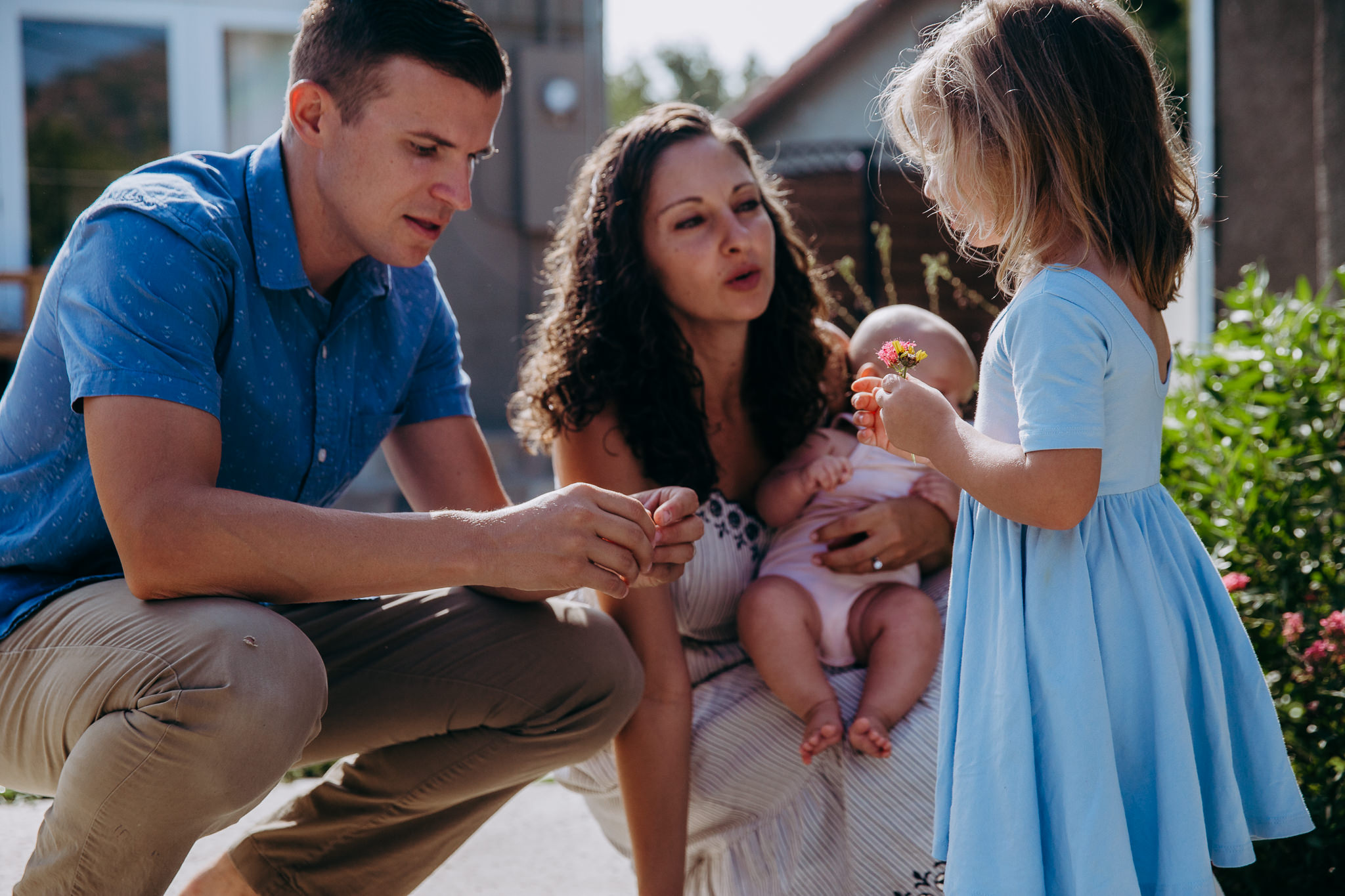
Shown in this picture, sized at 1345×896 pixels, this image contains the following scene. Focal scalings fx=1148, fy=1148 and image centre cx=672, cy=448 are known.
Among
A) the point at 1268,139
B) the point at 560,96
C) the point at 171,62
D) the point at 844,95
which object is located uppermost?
the point at 844,95

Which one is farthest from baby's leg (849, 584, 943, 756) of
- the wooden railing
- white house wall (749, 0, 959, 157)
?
white house wall (749, 0, 959, 157)

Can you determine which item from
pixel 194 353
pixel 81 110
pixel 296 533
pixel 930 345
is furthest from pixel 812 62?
pixel 296 533

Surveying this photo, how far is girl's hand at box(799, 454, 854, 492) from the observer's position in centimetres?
224

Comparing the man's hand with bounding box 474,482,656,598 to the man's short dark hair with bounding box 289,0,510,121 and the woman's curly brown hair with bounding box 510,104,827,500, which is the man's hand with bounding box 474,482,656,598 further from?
the man's short dark hair with bounding box 289,0,510,121

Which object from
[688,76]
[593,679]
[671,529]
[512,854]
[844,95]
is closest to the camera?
[671,529]

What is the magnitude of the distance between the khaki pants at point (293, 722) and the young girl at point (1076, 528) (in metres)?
0.79

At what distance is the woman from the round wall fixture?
152 inches

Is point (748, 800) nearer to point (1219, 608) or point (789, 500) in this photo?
point (789, 500)

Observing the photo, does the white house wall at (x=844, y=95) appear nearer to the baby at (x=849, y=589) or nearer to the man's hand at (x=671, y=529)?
the baby at (x=849, y=589)

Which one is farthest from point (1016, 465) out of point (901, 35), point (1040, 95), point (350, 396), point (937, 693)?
point (901, 35)

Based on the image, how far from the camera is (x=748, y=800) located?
2180mm

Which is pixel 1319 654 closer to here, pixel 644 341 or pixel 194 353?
pixel 644 341

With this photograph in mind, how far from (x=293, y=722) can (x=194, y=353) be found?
58 centimetres

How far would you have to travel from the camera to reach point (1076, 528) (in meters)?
1.58
